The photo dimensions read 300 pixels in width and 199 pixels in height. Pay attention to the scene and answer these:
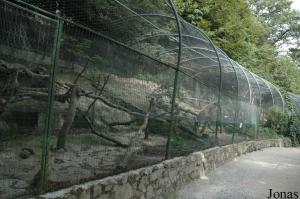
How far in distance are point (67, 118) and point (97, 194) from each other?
2.79ft

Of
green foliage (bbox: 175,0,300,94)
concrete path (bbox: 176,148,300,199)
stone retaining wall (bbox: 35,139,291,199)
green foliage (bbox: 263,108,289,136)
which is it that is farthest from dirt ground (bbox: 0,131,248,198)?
green foliage (bbox: 263,108,289,136)

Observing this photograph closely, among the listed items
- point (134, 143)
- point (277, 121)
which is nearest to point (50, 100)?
point (134, 143)

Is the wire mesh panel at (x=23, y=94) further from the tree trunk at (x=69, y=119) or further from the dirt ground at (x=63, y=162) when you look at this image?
the tree trunk at (x=69, y=119)

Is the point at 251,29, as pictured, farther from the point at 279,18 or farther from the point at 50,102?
the point at 50,102

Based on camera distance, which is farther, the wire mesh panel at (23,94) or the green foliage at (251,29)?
the green foliage at (251,29)

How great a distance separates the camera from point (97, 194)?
13.5 feet

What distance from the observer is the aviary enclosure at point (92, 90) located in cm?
339

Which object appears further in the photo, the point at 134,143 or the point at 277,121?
the point at 277,121

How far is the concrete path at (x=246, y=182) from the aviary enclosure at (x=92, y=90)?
0.73 meters

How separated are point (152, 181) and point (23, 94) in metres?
2.66

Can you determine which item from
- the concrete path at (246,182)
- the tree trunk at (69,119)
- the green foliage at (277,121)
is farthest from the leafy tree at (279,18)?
the tree trunk at (69,119)

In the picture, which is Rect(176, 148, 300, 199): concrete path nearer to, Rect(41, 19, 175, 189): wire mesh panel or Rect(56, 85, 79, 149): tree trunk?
Rect(41, 19, 175, 189): wire mesh panel

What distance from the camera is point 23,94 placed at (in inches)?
139

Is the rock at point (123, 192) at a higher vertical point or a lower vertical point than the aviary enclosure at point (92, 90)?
lower
